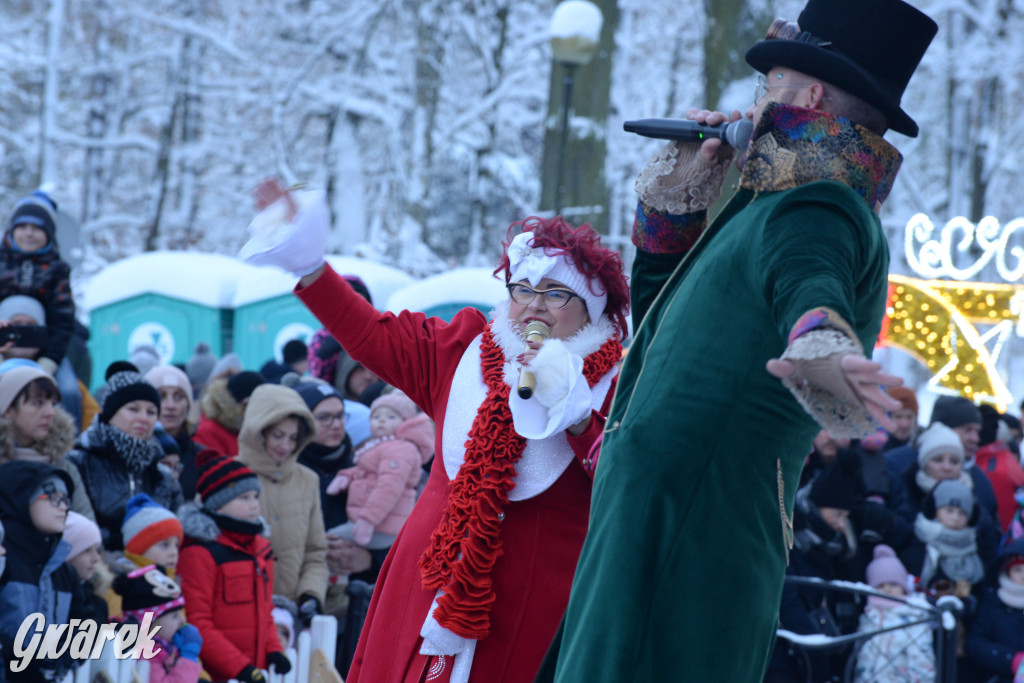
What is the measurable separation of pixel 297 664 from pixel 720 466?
3616 millimetres

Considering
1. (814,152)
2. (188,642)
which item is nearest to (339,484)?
(188,642)

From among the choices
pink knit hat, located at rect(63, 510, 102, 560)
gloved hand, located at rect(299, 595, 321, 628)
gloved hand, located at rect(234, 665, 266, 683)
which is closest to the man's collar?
pink knit hat, located at rect(63, 510, 102, 560)

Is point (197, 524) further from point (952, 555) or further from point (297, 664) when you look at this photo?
point (952, 555)

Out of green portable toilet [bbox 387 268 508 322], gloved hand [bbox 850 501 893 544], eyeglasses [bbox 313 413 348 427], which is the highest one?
green portable toilet [bbox 387 268 508 322]

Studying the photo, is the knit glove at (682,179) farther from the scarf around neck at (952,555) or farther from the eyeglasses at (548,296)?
the scarf around neck at (952,555)

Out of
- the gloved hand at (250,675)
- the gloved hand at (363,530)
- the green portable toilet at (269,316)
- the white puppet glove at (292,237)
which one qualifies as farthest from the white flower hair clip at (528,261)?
the green portable toilet at (269,316)

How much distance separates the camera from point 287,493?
5.67 meters

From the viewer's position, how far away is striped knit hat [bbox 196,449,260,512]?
500cm

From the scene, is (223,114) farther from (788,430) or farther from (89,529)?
(788,430)

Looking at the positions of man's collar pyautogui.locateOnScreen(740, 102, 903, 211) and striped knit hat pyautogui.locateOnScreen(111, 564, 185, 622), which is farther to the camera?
striped knit hat pyautogui.locateOnScreen(111, 564, 185, 622)

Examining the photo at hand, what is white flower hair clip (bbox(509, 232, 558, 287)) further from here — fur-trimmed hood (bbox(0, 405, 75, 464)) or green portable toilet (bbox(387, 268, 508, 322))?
green portable toilet (bbox(387, 268, 508, 322))

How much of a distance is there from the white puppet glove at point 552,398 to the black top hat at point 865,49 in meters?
0.95

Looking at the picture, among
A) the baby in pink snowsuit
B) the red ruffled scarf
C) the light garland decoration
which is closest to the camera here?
the red ruffled scarf

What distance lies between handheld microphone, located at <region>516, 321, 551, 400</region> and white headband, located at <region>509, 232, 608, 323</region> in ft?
0.47
